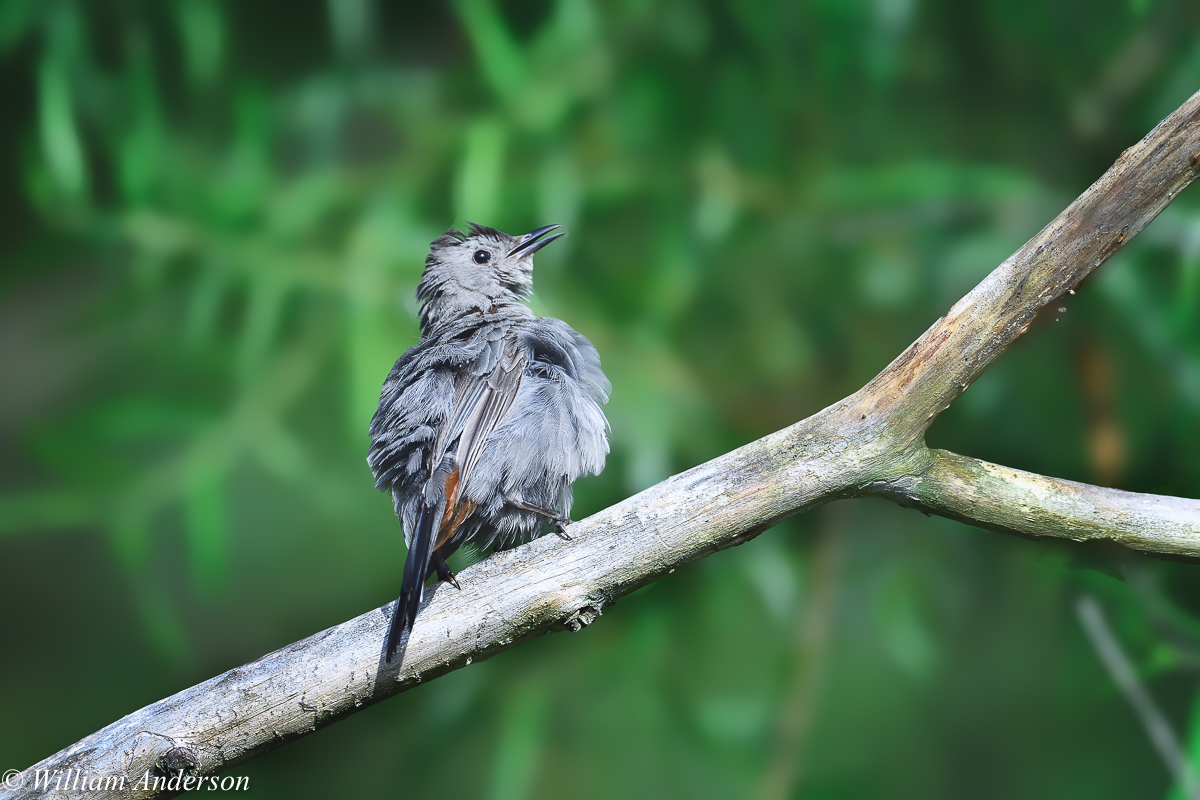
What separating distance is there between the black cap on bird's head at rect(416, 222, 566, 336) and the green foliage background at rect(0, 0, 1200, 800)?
0.85m

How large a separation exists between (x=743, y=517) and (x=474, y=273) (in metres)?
0.98

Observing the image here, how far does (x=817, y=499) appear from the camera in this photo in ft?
4.74

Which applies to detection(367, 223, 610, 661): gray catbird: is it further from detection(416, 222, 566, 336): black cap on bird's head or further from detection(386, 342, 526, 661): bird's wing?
detection(416, 222, 566, 336): black cap on bird's head

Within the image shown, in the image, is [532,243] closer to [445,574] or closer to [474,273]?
[474,273]

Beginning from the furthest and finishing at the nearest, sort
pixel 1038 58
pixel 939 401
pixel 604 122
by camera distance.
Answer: pixel 604 122 < pixel 1038 58 < pixel 939 401

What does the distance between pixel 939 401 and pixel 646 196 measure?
1.78 meters

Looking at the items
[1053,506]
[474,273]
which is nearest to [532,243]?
[474,273]

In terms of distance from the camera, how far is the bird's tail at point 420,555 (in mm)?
1301

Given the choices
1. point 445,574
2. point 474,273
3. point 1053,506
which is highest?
point 474,273

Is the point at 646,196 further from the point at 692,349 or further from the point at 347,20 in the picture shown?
the point at 347,20

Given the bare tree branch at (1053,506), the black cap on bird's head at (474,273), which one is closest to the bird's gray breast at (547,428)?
the black cap on bird's head at (474,273)

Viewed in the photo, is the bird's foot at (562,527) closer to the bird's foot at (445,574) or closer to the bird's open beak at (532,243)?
the bird's foot at (445,574)

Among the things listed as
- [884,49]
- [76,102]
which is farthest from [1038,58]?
[76,102]

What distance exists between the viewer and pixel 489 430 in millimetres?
1616
